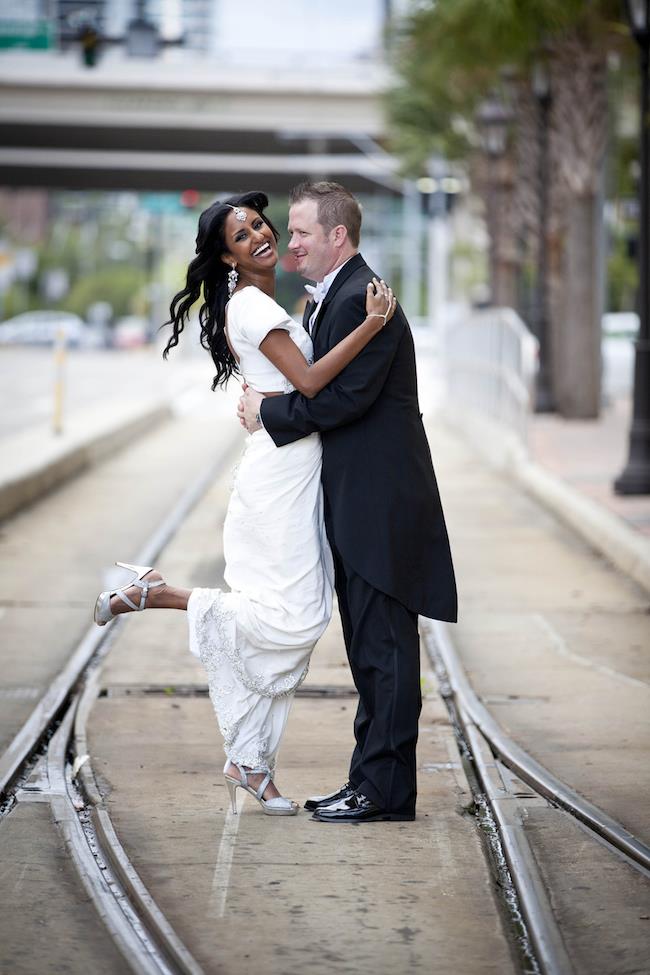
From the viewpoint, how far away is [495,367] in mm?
19844

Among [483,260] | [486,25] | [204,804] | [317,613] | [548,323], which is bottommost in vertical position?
[483,260]

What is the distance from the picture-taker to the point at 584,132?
22.5m

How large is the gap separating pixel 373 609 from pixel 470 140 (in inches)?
1163

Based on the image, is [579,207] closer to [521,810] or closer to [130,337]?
[521,810]

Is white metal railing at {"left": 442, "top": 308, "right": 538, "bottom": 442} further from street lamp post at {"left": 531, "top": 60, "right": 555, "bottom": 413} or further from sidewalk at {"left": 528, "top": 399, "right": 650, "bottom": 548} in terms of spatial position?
street lamp post at {"left": 531, "top": 60, "right": 555, "bottom": 413}

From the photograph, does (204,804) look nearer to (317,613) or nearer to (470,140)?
(317,613)

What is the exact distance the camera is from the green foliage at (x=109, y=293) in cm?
10756

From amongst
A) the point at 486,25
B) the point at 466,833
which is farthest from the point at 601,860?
the point at 486,25

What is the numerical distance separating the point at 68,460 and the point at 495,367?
5.87m

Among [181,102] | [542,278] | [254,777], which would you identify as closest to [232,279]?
[254,777]

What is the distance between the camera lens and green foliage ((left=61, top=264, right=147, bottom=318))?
4235 inches

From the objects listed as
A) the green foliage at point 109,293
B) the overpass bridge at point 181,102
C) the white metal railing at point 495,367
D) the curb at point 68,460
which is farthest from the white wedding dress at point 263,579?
the green foliage at point 109,293

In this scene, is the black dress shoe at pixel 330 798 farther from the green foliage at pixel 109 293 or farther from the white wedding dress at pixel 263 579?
the green foliage at pixel 109 293

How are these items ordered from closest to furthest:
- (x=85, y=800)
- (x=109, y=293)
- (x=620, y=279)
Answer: (x=85, y=800)
(x=620, y=279)
(x=109, y=293)
